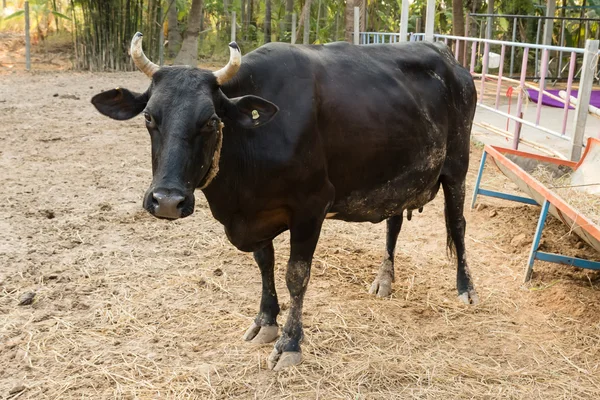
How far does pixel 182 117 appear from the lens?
3.33 metres

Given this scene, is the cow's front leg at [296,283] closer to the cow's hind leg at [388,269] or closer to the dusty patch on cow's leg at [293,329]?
the dusty patch on cow's leg at [293,329]

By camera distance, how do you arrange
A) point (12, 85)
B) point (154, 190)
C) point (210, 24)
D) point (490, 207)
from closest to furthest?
point (154, 190)
point (490, 207)
point (12, 85)
point (210, 24)

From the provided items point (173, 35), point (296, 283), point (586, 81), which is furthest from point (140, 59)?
point (173, 35)

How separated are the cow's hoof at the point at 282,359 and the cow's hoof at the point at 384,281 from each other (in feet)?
4.11

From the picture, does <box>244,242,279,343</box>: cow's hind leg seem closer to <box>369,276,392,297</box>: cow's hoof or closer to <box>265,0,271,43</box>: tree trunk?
<box>369,276,392,297</box>: cow's hoof

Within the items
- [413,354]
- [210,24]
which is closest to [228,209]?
[413,354]

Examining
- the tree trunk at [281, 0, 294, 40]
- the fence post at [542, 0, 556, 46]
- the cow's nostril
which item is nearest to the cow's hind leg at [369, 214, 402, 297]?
the cow's nostril

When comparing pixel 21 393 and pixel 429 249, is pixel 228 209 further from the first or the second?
pixel 429 249

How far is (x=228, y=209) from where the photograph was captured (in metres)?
3.88

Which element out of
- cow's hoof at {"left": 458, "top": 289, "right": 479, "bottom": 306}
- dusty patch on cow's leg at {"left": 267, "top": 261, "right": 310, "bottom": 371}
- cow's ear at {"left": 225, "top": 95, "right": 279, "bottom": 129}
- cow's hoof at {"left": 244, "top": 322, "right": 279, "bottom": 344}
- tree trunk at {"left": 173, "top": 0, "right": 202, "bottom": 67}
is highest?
cow's ear at {"left": 225, "top": 95, "right": 279, "bottom": 129}

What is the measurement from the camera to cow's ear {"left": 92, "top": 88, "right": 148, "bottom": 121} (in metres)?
3.63

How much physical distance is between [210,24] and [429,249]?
909 inches

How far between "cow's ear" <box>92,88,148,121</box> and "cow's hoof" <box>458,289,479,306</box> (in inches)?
110

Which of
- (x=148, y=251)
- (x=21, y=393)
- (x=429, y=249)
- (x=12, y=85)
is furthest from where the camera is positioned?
(x=12, y=85)
